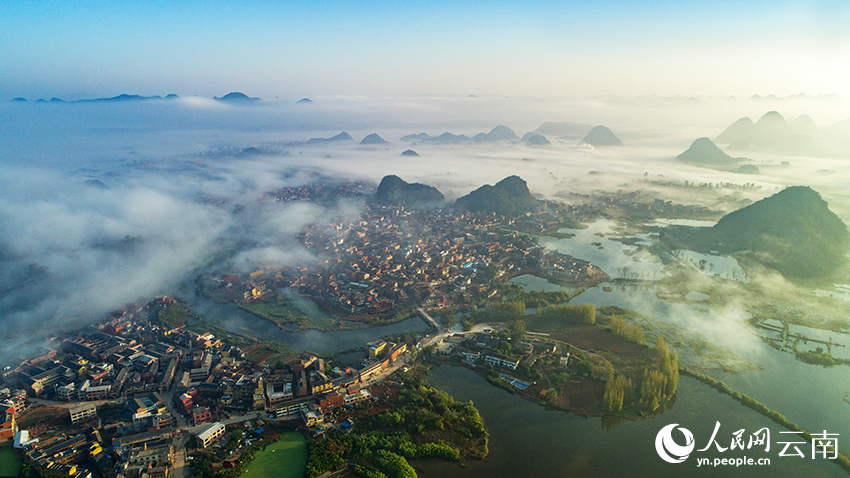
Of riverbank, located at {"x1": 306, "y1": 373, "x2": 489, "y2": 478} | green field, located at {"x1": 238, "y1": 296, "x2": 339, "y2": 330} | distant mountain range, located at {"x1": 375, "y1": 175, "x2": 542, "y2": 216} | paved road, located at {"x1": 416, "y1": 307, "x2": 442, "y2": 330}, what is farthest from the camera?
distant mountain range, located at {"x1": 375, "y1": 175, "x2": 542, "y2": 216}

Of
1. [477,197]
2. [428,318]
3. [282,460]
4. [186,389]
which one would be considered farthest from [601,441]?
[477,197]

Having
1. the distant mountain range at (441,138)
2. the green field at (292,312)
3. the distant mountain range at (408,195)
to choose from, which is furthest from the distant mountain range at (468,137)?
the green field at (292,312)

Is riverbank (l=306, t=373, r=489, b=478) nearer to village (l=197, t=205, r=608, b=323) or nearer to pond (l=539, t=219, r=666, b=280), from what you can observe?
village (l=197, t=205, r=608, b=323)

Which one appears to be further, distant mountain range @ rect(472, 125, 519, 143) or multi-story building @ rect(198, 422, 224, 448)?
distant mountain range @ rect(472, 125, 519, 143)

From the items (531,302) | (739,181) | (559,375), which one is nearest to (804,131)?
(739,181)

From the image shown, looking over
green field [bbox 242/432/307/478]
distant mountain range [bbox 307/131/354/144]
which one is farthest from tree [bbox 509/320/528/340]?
distant mountain range [bbox 307/131/354/144]

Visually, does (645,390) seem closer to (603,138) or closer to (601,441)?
(601,441)
